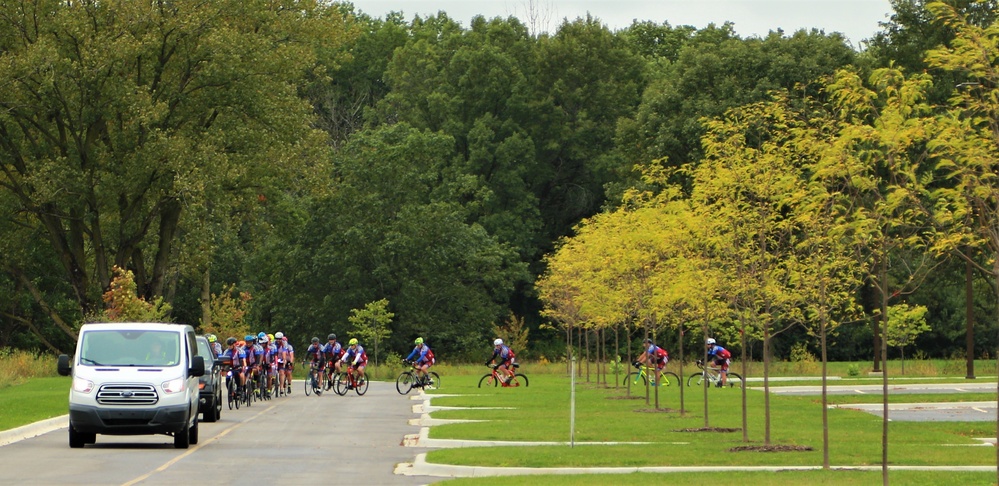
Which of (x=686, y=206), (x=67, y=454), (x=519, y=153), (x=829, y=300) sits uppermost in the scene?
(x=519, y=153)

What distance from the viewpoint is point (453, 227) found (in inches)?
3049

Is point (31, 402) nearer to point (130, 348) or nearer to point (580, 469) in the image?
point (130, 348)

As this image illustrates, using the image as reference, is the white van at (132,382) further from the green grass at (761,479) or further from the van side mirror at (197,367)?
the green grass at (761,479)

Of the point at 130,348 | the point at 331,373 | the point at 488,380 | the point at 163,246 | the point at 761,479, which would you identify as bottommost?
the point at 488,380

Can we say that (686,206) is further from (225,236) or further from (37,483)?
(225,236)

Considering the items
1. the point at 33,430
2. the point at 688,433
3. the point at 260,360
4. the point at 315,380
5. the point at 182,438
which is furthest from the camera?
the point at 315,380

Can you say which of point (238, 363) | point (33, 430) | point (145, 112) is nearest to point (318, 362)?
point (238, 363)

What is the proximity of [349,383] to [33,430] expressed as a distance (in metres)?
19.1

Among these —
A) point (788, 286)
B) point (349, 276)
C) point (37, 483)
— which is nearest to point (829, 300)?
point (788, 286)

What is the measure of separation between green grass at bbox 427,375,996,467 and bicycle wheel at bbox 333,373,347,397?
5509 mm

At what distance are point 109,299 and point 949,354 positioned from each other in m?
52.4

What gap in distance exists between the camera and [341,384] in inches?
1860

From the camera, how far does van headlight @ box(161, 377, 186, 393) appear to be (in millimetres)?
23422

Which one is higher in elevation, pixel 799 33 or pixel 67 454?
pixel 799 33
